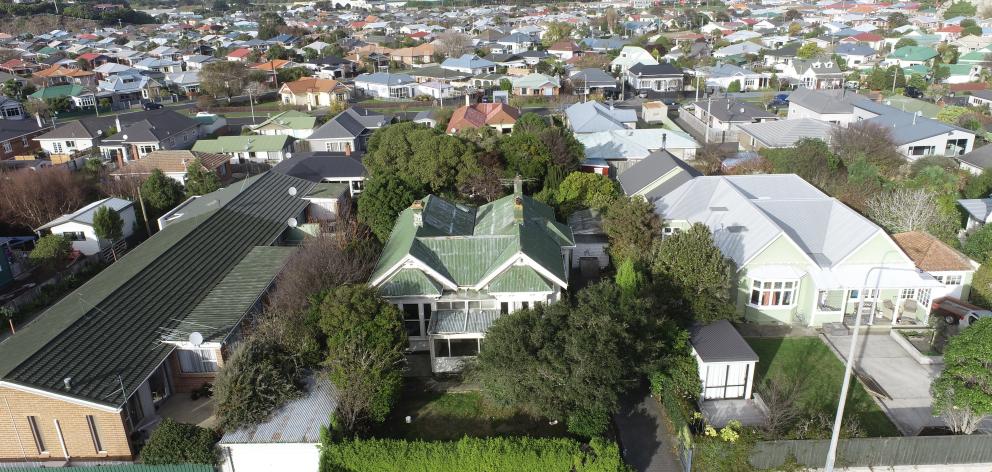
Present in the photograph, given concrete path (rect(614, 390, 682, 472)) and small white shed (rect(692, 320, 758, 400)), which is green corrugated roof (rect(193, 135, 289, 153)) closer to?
concrete path (rect(614, 390, 682, 472))

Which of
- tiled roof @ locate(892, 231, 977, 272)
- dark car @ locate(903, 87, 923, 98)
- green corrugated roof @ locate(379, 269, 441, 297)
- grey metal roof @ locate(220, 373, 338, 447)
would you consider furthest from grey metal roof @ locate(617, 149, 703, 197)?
dark car @ locate(903, 87, 923, 98)

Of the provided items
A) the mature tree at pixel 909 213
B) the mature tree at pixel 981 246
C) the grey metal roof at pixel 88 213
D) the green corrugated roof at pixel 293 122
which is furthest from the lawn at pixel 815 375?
the green corrugated roof at pixel 293 122

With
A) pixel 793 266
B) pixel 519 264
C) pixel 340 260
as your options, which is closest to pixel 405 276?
pixel 340 260

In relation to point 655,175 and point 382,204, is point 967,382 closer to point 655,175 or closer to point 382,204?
point 655,175

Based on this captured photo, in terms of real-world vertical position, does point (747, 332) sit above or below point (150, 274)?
below

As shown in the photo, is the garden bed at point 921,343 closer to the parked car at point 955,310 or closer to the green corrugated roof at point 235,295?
the parked car at point 955,310

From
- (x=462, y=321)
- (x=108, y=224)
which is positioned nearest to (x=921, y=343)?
(x=462, y=321)

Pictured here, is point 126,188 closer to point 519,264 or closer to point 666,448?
point 519,264
